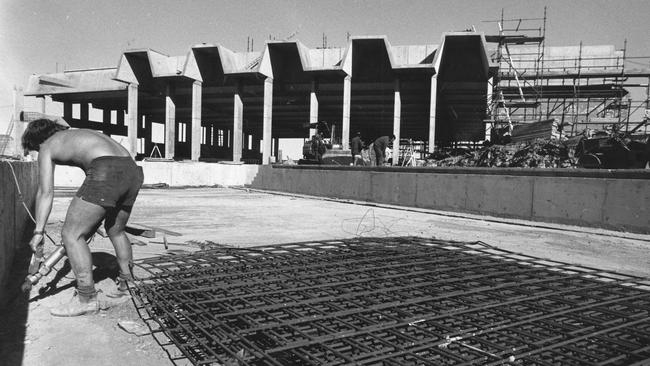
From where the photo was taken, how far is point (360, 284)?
3.98 meters

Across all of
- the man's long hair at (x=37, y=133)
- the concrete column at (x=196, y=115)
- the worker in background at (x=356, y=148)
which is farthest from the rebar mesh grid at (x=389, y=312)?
the concrete column at (x=196, y=115)

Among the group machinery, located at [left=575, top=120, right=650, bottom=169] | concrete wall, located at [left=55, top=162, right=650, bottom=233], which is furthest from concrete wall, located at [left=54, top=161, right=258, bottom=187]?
machinery, located at [left=575, top=120, right=650, bottom=169]

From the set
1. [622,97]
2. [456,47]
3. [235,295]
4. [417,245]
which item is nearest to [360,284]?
[235,295]

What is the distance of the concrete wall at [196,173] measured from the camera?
24.8 meters

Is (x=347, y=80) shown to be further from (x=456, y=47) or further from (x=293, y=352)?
(x=293, y=352)

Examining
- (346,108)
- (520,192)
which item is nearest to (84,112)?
(346,108)

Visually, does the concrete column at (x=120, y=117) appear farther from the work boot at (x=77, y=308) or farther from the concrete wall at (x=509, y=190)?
the work boot at (x=77, y=308)

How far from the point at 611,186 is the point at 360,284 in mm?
6237

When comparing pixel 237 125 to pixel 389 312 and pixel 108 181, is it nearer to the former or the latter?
pixel 108 181

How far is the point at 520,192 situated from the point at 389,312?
23.9 ft

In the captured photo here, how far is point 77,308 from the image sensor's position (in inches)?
129

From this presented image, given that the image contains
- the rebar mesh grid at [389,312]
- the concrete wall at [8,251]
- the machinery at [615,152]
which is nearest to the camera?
the rebar mesh grid at [389,312]

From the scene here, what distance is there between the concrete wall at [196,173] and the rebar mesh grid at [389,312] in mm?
21045

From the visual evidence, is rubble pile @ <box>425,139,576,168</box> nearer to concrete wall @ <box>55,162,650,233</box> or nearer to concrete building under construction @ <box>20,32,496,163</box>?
concrete wall @ <box>55,162,650,233</box>
